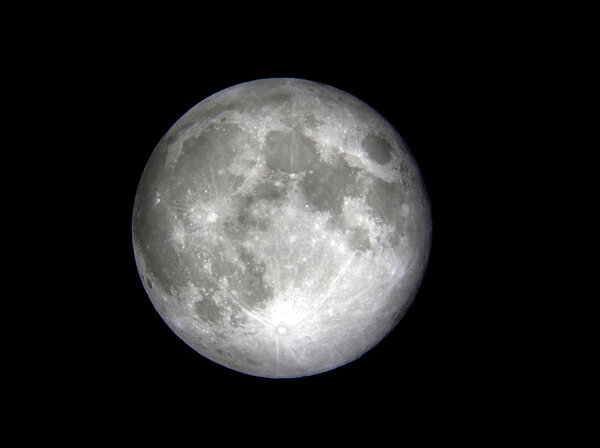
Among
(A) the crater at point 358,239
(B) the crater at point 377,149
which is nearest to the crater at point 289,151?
(B) the crater at point 377,149

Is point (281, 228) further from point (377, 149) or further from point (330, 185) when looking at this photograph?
point (377, 149)

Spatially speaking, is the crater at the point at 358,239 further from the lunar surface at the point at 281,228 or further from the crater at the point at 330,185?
the crater at the point at 330,185

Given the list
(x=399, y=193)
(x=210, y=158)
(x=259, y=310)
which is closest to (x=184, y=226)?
(x=210, y=158)

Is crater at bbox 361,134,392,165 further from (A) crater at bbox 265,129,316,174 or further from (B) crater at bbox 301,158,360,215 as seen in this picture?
(A) crater at bbox 265,129,316,174

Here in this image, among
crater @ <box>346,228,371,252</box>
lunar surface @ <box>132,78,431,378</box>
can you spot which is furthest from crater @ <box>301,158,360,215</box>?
crater @ <box>346,228,371,252</box>

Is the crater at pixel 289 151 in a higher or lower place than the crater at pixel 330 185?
higher

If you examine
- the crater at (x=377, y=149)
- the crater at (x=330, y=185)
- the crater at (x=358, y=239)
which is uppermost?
the crater at (x=377, y=149)

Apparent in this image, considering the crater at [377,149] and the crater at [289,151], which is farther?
→ the crater at [377,149]

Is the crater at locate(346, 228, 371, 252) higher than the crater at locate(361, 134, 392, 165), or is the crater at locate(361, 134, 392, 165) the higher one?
the crater at locate(361, 134, 392, 165)
